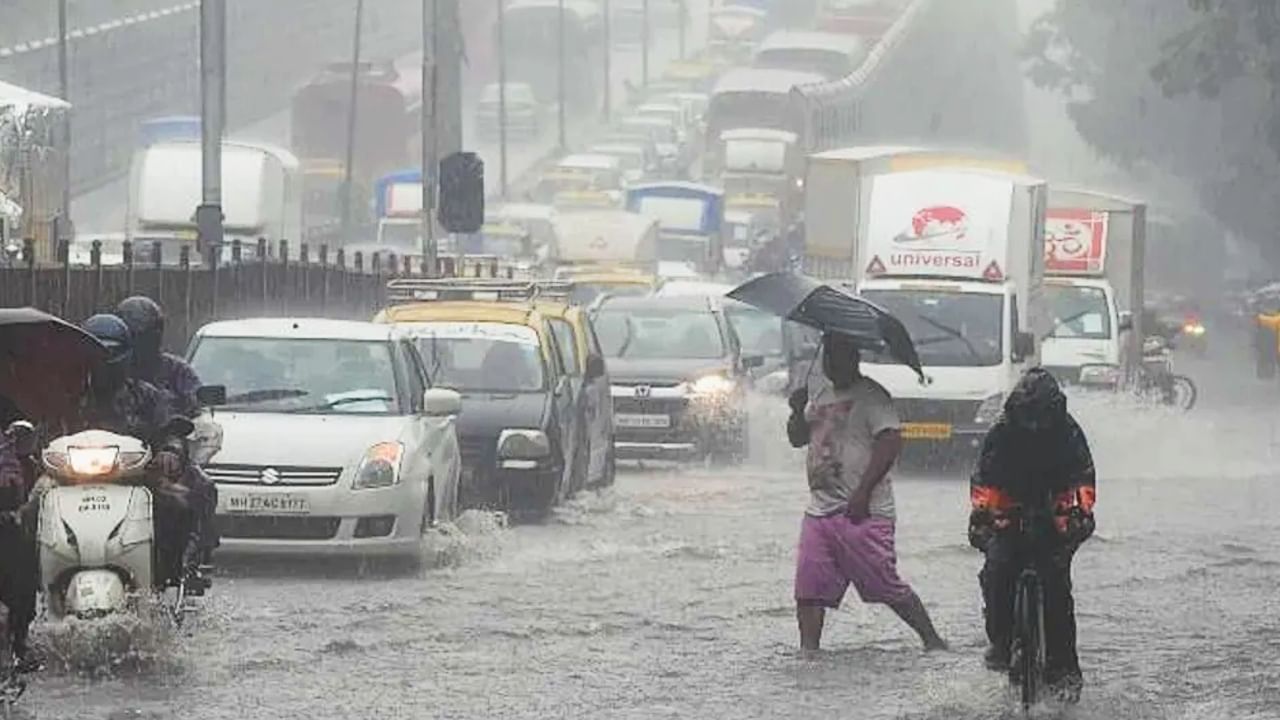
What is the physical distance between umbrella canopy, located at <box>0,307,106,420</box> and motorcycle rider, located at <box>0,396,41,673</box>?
1.31 feet

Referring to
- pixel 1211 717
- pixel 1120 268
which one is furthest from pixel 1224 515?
pixel 1120 268

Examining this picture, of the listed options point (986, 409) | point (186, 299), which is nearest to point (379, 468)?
point (186, 299)

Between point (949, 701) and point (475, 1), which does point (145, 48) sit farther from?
point (949, 701)

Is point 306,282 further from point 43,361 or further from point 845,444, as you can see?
point 43,361

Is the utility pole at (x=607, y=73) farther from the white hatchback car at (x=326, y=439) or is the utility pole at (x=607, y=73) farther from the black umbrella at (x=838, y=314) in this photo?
the black umbrella at (x=838, y=314)

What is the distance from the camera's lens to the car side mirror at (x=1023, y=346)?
2869cm

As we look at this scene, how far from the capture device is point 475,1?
108812mm

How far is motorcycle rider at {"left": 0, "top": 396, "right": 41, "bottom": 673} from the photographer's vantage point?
1123cm

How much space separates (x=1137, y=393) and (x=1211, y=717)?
24577 millimetres

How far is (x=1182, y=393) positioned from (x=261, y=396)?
80.9 feet

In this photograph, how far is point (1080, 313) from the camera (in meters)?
35.7

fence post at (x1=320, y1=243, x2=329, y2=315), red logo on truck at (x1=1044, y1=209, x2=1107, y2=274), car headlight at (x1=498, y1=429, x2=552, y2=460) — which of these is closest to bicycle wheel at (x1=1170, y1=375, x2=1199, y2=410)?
red logo on truck at (x1=1044, y1=209, x2=1107, y2=274)

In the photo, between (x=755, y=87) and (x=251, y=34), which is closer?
(x=755, y=87)

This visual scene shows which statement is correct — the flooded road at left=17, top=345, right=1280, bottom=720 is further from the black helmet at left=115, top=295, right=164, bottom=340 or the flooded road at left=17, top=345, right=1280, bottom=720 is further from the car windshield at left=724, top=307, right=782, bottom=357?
the car windshield at left=724, top=307, right=782, bottom=357
